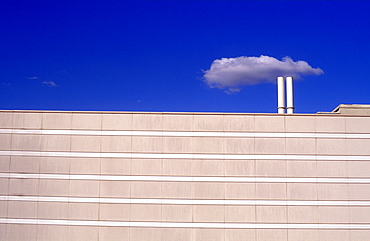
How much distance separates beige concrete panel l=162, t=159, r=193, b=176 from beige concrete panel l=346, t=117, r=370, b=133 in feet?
23.5

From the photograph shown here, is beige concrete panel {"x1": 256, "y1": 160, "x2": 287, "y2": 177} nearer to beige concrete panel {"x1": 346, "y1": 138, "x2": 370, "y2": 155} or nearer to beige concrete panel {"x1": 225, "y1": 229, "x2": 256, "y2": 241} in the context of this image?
beige concrete panel {"x1": 225, "y1": 229, "x2": 256, "y2": 241}

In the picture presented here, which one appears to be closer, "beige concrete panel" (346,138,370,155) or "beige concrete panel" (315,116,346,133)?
"beige concrete panel" (346,138,370,155)

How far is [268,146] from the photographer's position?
15523 millimetres

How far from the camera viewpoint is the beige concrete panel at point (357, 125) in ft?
51.4

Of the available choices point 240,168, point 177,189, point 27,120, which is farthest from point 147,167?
point 27,120

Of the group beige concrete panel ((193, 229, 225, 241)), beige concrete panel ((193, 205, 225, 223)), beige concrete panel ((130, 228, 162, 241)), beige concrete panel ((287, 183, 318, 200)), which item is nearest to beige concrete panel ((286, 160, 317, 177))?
beige concrete panel ((287, 183, 318, 200))

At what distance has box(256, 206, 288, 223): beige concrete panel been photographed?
1516 cm

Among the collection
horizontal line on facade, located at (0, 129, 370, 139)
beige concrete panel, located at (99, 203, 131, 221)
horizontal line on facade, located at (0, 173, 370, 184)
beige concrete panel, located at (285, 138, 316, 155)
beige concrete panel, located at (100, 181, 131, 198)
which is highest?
horizontal line on facade, located at (0, 129, 370, 139)

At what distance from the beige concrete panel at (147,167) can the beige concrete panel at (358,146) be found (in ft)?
27.1

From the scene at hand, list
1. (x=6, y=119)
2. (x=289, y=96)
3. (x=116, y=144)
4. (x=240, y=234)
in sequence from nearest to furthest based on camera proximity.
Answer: (x=240, y=234) < (x=116, y=144) < (x=6, y=119) < (x=289, y=96)

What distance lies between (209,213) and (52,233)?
268 inches

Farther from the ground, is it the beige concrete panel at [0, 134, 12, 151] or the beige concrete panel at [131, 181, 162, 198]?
the beige concrete panel at [0, 134, 12, 151]

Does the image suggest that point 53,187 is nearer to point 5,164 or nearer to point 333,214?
point 5,164

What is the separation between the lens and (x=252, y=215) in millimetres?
15188
